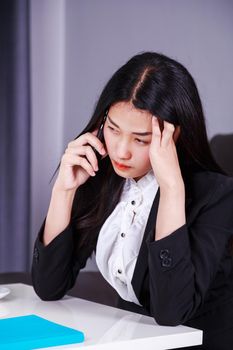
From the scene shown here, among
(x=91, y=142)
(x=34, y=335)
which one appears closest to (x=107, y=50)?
(x=91, y=142)

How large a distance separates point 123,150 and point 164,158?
10 centimetres

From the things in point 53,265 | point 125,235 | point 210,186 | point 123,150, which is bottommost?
point 53,265

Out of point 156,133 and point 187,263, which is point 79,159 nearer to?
point 156,133

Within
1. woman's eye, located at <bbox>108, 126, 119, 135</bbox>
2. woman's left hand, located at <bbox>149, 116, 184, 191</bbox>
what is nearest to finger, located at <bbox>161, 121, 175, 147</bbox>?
woman's left hand, located at <bbox>149, 116, 184, 191</bbox>

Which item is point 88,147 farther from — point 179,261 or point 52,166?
point 52,166

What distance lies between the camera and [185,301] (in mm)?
1463

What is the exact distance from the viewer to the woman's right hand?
170 centimetres

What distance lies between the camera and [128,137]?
1.53 metres

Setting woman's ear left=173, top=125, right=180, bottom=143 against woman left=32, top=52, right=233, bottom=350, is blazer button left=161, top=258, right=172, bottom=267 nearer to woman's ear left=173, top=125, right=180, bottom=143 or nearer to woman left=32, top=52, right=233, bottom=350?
woman left=32, top=52, right=233, bottom=350

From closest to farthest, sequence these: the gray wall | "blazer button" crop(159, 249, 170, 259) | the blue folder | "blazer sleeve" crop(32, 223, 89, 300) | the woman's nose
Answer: the blue folder < "blazer button" crop(159, 249, 170, 259) < the woman's nose < "blazer sleeve" crop(32, 223, 89, 300) < the gray wall

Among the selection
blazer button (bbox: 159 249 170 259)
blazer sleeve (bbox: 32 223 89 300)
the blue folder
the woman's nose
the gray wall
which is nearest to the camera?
the blue folder

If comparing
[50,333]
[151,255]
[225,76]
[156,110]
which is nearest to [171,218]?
[151,255]

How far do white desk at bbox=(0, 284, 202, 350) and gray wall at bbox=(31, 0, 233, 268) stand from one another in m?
1.81

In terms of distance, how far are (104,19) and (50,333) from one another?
7.78 ft
